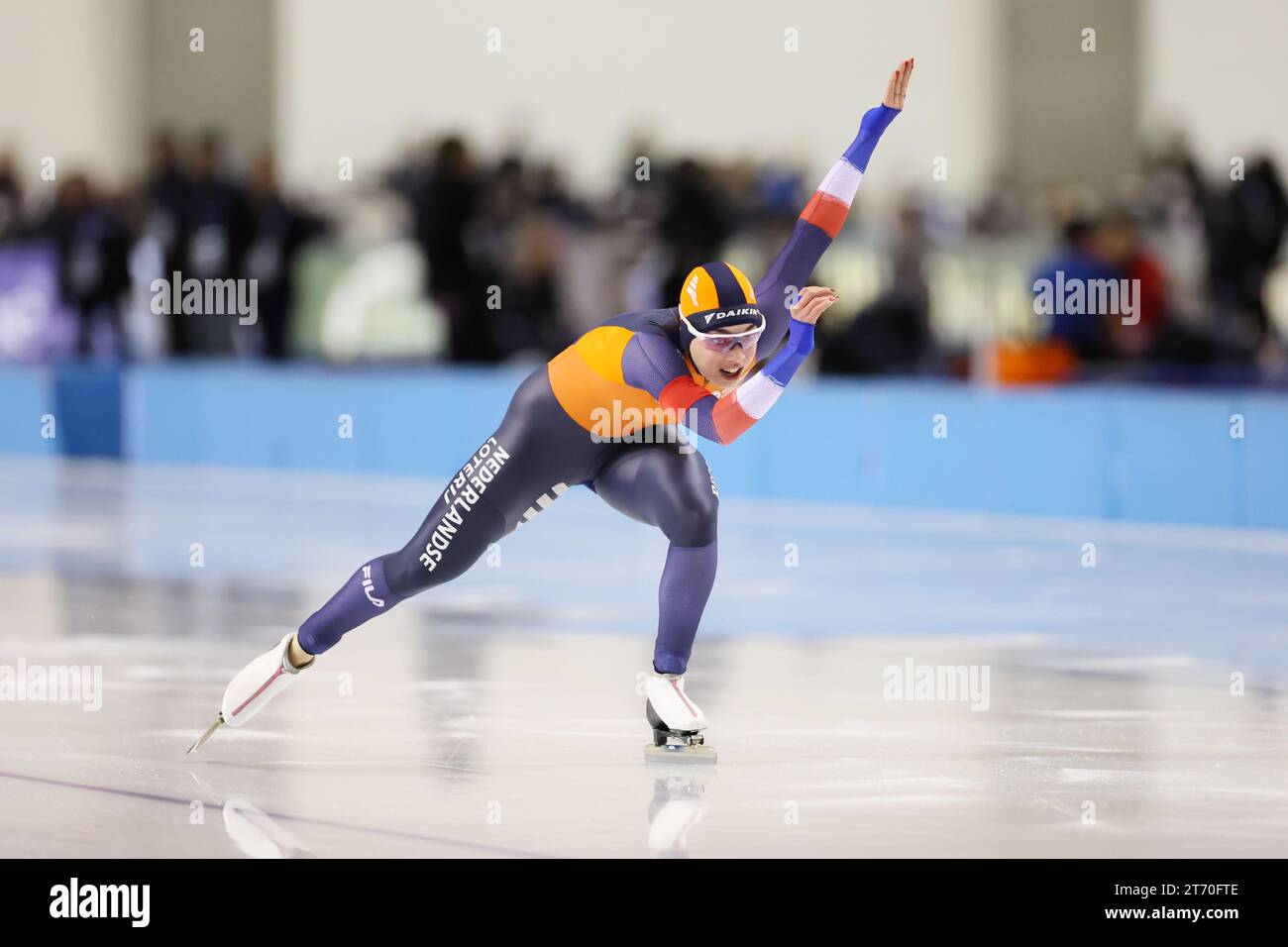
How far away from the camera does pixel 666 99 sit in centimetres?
2667

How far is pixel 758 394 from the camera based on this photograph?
23.0 feet

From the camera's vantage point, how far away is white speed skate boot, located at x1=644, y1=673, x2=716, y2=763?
726 cm

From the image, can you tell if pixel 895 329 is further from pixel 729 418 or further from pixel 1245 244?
pixel 729 418

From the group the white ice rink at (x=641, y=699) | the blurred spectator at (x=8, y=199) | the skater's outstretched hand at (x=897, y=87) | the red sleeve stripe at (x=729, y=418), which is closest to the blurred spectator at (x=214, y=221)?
the blurred spectator at (x=8, y=199)

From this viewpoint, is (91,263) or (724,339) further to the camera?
(91,263)

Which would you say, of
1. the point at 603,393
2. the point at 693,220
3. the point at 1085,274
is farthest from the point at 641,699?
the point at 693,220

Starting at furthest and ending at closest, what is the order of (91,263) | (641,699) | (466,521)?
1. (91,263)
2. (641,699)
3. (466,521)

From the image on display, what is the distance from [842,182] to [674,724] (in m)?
1.90

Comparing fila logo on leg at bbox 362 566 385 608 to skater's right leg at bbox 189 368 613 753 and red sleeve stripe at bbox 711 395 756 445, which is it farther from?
red sleeve stripe at bbox 711 395 756 445

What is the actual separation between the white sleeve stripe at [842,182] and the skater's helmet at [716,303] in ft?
2.21

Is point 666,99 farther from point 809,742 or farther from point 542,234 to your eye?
point 809,742

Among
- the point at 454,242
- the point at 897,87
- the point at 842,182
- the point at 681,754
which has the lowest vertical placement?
the point at 681,754

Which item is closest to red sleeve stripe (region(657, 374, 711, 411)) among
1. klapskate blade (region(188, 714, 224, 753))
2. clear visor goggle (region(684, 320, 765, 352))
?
clear visor goggle (region(684, 320, 765, 352))
